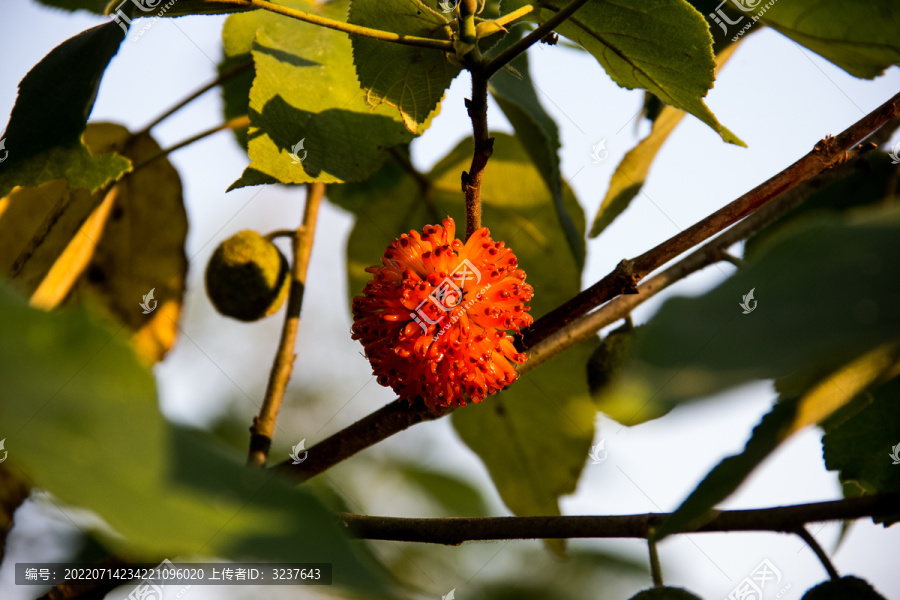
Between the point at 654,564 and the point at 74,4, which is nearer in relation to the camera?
the point at 654,564

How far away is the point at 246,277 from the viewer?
4.29ft

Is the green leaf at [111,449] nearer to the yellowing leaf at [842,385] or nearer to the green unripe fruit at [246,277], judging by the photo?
the yellowing leaf at [842,385]

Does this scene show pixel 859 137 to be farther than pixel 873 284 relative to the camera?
Yes

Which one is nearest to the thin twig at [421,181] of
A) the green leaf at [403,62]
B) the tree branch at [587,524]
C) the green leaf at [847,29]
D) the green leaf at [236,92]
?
the green leaf at [236,92]

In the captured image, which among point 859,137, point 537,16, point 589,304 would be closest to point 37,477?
point 589,304

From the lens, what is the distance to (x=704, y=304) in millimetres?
449

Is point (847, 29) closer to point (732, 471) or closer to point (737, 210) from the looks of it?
point (737, 210)

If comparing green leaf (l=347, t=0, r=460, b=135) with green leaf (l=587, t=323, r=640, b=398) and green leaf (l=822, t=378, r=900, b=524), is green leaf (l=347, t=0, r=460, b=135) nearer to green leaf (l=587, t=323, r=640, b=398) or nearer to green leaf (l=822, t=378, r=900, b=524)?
green leaf (l=587, t=323, r=640, b=398)

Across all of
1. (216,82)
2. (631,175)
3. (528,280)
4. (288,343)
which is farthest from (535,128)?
(216,82)

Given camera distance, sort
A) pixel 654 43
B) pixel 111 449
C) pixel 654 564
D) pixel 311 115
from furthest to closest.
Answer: pixel 311 115
pixel 654 43
pixel 654 564
pixel 111 449

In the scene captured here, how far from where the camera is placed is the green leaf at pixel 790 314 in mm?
435

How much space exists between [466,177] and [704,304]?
1.71 ft

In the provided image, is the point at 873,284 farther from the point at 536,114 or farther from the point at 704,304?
the point at 536,114

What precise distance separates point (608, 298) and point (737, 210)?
19 centimetres
